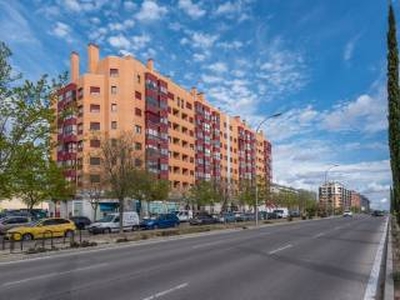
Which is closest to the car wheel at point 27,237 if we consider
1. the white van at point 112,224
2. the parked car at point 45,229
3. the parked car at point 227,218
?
the parked car at point 45,229

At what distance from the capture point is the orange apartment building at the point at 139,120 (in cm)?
8013

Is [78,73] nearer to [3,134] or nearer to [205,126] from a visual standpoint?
[205,126]

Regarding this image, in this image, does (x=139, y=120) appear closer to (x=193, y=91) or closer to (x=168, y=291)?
(x=193, y=91)

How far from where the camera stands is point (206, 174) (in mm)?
112500

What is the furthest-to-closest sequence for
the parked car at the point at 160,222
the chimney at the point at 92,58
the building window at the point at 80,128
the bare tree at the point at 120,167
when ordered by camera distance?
1. the chimney at the point at 92,58
2. the building window at the point at 80,128
3. the parked car at the point at 160,222
4. the bare tree at the point at 120,167

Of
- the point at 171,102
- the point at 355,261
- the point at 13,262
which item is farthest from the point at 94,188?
the point at 355,261

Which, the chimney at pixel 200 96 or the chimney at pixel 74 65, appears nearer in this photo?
the chimney at pixel 74 65

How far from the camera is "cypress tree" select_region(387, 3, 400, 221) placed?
21.6 meters

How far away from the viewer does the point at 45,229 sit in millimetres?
36281

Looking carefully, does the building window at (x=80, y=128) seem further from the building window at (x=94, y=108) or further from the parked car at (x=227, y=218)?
the parked car at (x=227, y=218)

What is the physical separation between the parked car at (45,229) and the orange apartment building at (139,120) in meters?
25.7

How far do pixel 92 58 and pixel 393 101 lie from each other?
231ft

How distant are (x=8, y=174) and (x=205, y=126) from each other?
8896 cm

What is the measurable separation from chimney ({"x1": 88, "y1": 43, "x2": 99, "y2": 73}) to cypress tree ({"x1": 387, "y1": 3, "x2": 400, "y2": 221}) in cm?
6785
